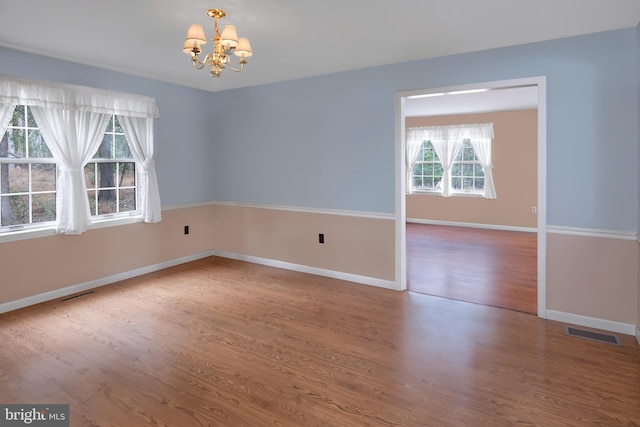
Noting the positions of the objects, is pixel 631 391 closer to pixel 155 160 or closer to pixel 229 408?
pixel 229 408

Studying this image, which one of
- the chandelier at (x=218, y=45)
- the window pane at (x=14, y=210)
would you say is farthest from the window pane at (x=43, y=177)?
the chandelier at (x=218, y=45)

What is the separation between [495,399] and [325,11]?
2.72m

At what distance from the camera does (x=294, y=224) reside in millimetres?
5074

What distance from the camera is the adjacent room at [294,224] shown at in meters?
2.43

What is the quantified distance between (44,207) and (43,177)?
30cm

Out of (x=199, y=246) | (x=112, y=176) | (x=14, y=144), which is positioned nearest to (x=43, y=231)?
(x=14, y=144)

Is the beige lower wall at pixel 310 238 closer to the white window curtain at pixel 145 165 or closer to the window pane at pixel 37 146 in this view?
the white window curtain at pixel 145 165

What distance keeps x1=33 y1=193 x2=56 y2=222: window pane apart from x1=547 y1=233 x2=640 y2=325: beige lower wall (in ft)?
15.7

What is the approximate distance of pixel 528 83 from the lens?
135 inches

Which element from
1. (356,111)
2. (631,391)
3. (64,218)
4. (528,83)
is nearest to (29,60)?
(64,218)

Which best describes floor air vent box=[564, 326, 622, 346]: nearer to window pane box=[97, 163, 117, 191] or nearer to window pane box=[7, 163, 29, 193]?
window pane box=[97, 163, 117, 191]

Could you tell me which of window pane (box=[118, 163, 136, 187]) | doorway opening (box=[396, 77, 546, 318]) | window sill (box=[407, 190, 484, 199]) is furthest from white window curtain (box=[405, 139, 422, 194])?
window pane (box=[118, 163, 136, 187])

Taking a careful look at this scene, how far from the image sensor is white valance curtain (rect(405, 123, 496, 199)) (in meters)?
8.14

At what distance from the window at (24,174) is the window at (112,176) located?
0.44 metres
